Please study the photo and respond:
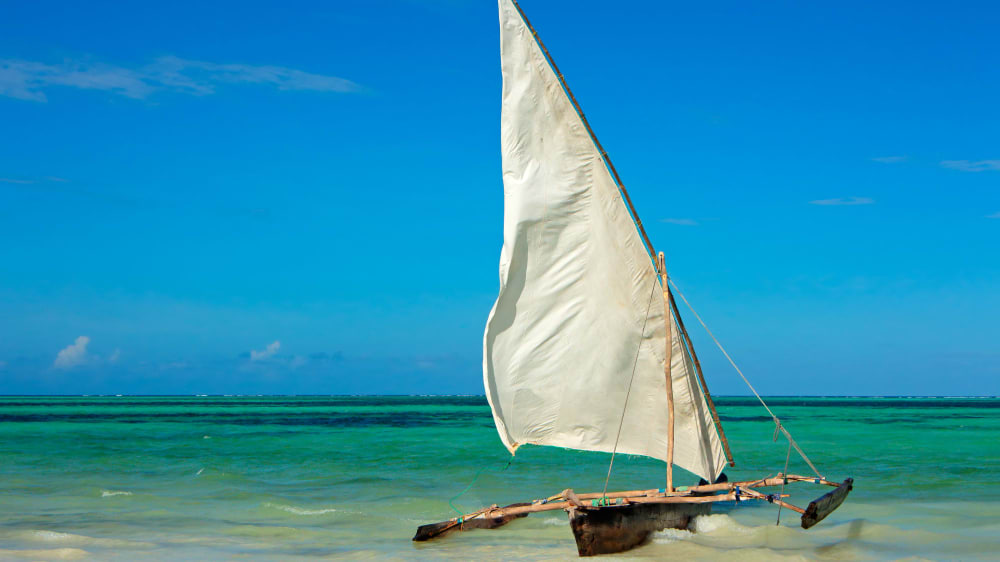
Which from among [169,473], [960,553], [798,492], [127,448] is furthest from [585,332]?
[127,448]

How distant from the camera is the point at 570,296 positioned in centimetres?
1162

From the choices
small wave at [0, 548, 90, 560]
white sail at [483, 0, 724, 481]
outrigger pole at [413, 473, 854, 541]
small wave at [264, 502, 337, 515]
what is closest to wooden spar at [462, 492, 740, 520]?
outrigger pole at [413, 473, 854, 541]

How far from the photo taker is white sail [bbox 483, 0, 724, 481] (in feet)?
37.3

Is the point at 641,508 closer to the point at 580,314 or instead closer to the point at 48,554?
the point at 580,314

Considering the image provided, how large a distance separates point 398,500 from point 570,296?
26.5 feet

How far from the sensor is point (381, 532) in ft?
45.5

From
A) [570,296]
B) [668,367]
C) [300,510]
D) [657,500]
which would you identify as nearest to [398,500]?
[300,510]

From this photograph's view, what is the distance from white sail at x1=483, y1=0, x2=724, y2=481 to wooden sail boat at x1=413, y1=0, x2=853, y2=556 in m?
0.01

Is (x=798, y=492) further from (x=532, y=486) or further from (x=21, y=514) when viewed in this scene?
(x=21, y=514)

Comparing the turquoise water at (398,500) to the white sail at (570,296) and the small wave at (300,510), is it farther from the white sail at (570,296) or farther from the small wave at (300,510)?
the white sail at (570,296)

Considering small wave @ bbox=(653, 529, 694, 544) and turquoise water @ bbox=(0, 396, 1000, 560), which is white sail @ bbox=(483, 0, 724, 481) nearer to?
small wave @ bbox=(653, 529, 694, 544)

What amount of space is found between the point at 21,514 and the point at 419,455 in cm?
1496

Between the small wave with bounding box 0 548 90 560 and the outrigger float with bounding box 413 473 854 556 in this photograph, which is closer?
the outrigger float with bounding box 413 473 854 556

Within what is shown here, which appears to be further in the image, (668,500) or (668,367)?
(668,367)
